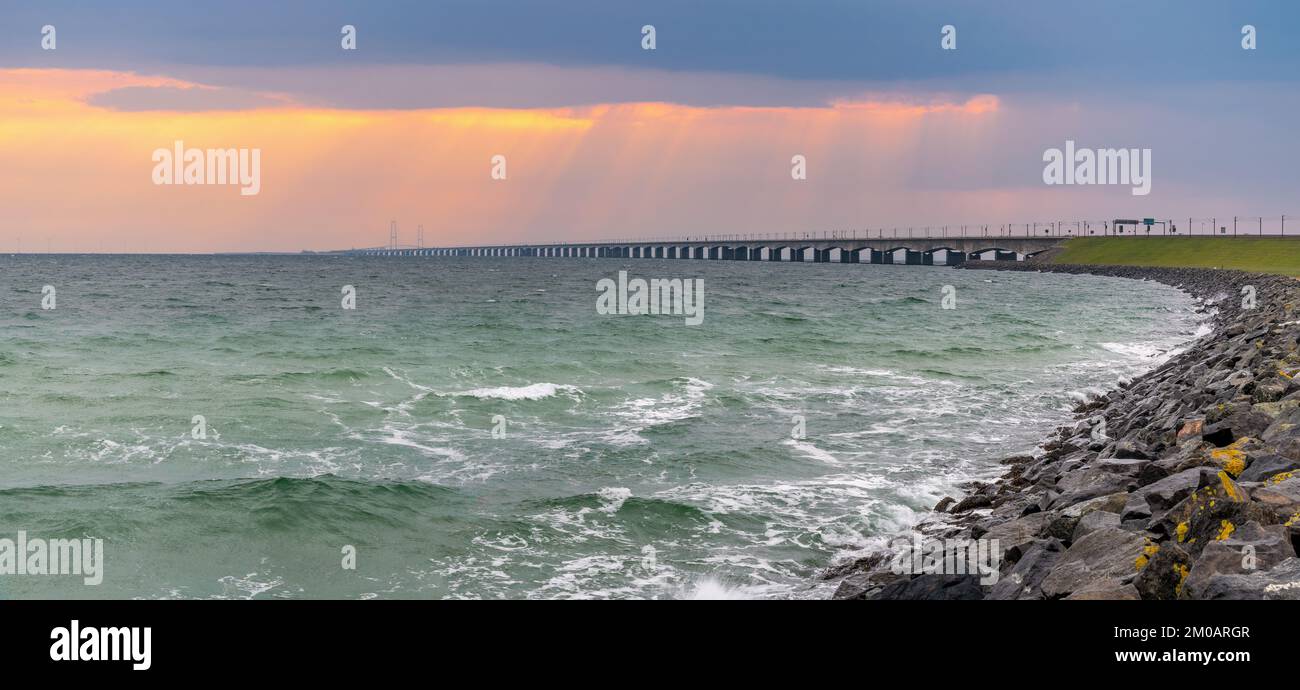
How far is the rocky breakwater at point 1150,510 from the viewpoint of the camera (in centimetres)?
→ 870

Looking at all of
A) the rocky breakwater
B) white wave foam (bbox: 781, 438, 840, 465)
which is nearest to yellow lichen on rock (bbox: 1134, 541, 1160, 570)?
the rocky breakwater

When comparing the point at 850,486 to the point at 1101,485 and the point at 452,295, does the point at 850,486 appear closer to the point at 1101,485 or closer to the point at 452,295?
the point at 1101,485

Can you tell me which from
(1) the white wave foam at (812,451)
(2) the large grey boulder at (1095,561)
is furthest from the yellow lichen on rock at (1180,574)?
(1) the white wave foam at (812,451)

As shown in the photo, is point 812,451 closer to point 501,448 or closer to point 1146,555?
point 501,448

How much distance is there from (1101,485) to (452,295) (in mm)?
76682

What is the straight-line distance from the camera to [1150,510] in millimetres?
11688

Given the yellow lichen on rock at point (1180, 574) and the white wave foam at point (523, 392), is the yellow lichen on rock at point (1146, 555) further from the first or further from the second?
the white wave foam at point (523, 392)

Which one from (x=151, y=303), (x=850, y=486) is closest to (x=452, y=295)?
(x=151, y=303)

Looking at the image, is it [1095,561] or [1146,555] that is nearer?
[1146,555]

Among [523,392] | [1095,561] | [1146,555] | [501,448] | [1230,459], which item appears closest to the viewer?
[1146,555]

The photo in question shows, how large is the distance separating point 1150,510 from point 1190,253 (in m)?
140

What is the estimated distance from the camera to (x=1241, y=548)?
8656 millimetres

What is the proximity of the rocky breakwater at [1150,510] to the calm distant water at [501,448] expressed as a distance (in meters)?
1.68

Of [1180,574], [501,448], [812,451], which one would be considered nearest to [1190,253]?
[812,451]
